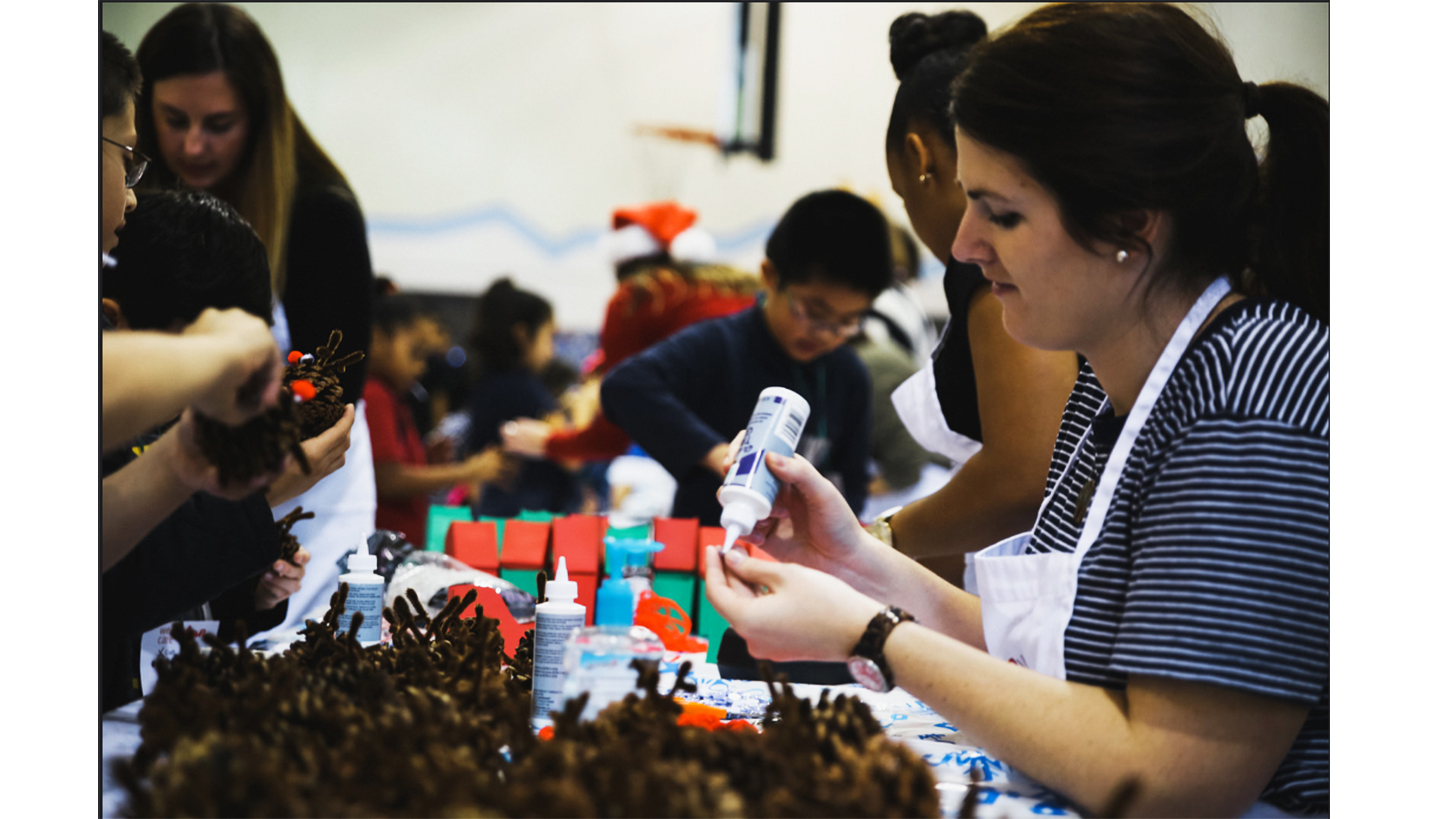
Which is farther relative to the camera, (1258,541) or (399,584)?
(399,584)

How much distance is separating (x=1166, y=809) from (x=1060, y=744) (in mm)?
84

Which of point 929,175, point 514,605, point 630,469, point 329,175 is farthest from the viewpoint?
point 630,469

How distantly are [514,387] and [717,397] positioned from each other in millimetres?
2028

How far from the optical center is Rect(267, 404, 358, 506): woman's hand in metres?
1.07

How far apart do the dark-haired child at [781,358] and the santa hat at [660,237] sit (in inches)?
38.4

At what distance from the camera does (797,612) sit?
2.94ft

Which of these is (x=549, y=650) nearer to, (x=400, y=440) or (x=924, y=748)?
(x=924, y=748)

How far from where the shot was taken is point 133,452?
870 mm

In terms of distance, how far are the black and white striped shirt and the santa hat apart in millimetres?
2327

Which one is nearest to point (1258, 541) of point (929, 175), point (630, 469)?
point (929, 175)

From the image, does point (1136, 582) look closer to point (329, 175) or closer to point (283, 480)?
point (283, 480)

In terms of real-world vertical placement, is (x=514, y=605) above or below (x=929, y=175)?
below

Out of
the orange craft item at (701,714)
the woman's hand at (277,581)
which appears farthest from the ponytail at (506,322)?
the orange craft item at (701,714)

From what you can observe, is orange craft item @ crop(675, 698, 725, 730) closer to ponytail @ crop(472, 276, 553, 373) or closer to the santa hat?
the santa hat
